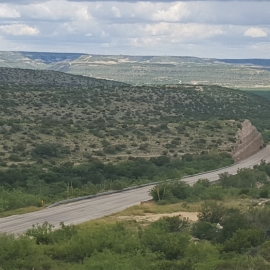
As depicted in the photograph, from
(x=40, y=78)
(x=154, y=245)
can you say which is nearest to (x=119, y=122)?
(x=154, y=245)

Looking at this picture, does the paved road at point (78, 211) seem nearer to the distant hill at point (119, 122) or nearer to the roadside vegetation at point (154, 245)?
the roadside vegetation at point (154, 245)

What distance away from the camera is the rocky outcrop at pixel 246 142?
79137mm

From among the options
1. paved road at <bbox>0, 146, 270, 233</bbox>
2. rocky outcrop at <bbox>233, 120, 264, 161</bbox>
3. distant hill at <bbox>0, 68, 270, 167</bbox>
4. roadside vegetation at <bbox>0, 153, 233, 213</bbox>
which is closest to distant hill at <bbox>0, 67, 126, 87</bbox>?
distant hill at <bbox>0, 68, 270, 167</bbox>

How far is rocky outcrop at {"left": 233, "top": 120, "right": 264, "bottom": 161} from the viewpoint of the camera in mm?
79137

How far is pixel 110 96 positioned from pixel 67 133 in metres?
40.8

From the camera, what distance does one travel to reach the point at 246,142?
272ft

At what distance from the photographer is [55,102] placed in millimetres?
97750

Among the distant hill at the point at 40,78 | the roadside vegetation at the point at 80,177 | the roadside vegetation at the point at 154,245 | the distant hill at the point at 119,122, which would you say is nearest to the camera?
the roadside vegetation at the point at 154,245

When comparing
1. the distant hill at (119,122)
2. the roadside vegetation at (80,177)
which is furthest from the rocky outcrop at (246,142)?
the roadside vegetation at (80,177)

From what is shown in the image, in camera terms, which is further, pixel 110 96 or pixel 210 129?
pixel 110 96

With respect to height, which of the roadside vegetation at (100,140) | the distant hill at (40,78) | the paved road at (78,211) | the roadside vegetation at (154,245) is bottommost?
the distant hill at (40,78)

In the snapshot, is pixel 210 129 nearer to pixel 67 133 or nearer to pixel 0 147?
pixel 67 133

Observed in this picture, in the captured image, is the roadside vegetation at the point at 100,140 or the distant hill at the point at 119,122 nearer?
the roadside vegetation at the point at 100,140

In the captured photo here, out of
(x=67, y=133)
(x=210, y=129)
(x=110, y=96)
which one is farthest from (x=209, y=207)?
(x=110, y=96)
